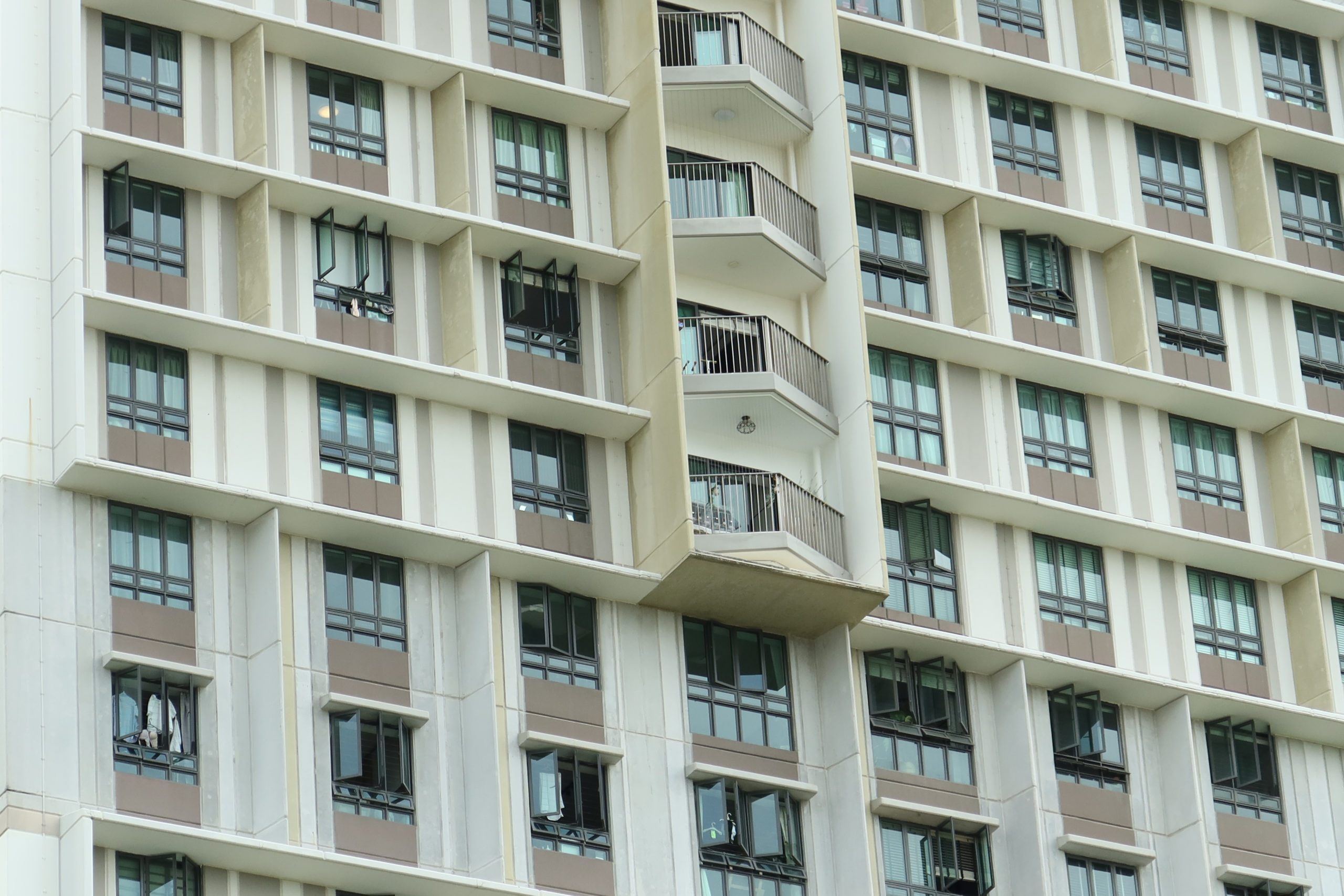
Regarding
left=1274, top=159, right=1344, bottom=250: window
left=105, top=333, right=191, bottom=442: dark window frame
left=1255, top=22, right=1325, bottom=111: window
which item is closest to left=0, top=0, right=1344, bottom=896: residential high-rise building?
left=105, top=333, right=191, bottom=442: dark window frame

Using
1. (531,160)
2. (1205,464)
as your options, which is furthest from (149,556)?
(1205,464)

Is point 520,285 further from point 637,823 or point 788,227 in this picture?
point 637,823

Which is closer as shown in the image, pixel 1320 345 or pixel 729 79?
pixel 729 79

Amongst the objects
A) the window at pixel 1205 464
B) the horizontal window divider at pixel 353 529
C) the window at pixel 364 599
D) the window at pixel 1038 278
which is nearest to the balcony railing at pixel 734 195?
the window at pixel 1038 278

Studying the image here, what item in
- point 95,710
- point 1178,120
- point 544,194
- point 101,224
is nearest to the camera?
point 95,710

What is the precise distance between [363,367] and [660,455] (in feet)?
17.7

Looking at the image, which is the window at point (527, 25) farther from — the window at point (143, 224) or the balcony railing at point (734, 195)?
the window at point (143, 224)

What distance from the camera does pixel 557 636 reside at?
5719 cm

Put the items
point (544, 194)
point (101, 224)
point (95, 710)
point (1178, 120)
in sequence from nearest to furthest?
point (95, 710), point (101, 224), point (544, 194), point (1178, 120)

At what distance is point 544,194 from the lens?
60781 millimetres

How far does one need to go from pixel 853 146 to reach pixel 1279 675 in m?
12.6

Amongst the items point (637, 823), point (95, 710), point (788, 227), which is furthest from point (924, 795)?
point (95, 710)

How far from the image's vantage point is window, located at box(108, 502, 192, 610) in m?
53.9

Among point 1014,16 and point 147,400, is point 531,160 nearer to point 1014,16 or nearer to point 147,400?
point 147,400
